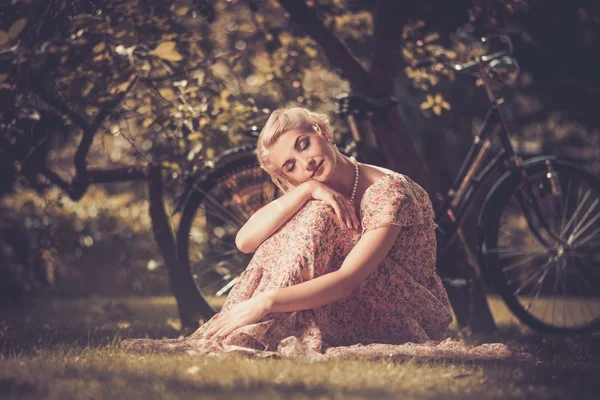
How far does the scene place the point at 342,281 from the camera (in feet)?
10.1

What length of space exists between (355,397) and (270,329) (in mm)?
865

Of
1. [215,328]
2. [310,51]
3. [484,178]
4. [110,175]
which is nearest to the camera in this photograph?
[215,328]

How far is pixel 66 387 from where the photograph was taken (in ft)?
7.86

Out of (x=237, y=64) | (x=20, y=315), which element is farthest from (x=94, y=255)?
(x=237, y=64)

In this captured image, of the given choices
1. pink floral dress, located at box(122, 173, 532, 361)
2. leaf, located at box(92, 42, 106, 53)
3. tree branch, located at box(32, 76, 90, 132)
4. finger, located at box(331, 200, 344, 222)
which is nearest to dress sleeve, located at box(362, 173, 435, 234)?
pink floral dress, located at box(122, 173, 532, 361)

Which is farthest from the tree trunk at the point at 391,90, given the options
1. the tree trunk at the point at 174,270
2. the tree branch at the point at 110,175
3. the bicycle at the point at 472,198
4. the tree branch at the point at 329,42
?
the tree branch at the point at 110,175

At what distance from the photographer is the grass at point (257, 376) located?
7.80 feet

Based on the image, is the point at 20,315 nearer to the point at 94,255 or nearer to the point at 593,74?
the point at 94,255

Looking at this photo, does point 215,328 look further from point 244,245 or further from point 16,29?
point 16,29

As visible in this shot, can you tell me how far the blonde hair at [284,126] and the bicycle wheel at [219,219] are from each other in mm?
885

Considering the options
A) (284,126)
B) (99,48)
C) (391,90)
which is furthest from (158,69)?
(284,126)

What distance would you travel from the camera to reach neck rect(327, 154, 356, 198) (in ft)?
11.6

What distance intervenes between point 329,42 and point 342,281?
87.4 inches

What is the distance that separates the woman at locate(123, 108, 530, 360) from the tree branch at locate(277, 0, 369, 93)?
4.38 ft
